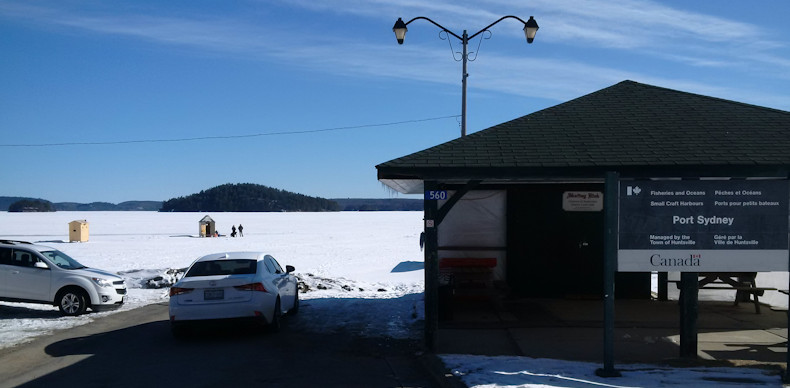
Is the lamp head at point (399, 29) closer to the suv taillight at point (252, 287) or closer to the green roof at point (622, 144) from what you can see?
the green roof at point (622, 144)

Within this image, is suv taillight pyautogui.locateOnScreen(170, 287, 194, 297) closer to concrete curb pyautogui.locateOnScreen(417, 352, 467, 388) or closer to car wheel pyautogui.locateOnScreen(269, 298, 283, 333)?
car wheel pyautogui.locateOnScreen(269, 298, 283, 333)

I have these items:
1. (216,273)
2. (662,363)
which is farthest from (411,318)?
(662,363)

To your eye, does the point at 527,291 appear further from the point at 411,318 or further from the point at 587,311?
the point at 411,318

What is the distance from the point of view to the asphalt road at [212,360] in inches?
324

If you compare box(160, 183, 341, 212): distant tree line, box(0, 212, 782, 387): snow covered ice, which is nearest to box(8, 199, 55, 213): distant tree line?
box(160, 183, 341, 212): distant tree line

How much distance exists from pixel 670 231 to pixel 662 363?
1837 millimetres

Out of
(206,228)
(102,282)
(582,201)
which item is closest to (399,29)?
(582,201)

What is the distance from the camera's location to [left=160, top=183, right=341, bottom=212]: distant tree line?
183 m

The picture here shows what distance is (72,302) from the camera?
1398 centimetres

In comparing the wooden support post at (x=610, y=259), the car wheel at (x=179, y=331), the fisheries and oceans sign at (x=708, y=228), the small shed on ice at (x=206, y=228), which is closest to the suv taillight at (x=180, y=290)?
the car wheel at (x=179, y=331)

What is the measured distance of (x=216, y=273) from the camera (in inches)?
460

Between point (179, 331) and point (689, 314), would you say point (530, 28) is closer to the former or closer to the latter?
point (689, 314)

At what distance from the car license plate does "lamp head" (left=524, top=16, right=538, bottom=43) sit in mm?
9077

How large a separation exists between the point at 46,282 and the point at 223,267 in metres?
4.50
